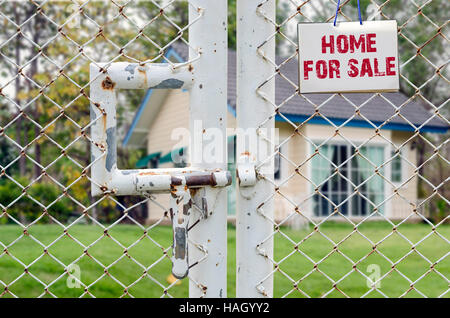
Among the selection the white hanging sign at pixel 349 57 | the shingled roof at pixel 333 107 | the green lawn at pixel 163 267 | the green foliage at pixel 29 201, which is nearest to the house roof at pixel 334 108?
the shingled roof at pixel 333 107

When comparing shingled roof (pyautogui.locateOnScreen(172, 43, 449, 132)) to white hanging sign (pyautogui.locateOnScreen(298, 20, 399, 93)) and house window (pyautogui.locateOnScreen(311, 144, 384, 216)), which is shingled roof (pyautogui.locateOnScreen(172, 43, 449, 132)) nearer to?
house window (pyautogui.locateOnScreen(311, 144, 384, 216))

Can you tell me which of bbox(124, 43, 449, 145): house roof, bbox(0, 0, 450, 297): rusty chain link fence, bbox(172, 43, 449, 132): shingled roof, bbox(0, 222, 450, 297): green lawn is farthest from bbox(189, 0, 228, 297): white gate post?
bbox(124, 43, 449, 145): house roof

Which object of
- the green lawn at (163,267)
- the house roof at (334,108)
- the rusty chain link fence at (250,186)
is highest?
the house roof at (334,108)

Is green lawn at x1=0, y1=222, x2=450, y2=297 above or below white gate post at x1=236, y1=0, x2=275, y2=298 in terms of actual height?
below

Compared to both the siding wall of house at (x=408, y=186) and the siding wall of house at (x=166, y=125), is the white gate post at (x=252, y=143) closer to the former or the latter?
the siding wall of house at (x=166, y=125)

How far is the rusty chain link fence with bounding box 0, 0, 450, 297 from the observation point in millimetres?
→ 1262

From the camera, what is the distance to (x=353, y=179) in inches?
440

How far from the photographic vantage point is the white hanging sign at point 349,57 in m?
1.25

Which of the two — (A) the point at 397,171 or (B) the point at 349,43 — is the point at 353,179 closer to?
(A) the point at 397,171

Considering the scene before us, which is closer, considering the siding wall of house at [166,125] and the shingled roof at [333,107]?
the shingled roof at [333,107]

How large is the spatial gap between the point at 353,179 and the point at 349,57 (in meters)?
10.3

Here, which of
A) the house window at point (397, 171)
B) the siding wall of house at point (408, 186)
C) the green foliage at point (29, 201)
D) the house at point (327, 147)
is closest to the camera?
the house at point (327, 147)

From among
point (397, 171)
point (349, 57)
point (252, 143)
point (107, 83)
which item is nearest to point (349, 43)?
point (349, 57)
